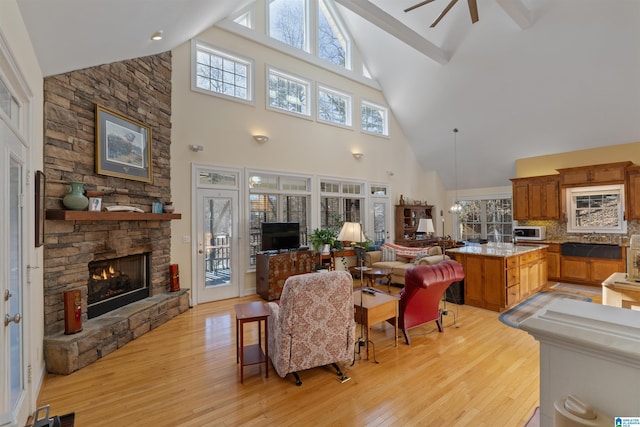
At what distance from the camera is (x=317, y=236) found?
6527 millimetres

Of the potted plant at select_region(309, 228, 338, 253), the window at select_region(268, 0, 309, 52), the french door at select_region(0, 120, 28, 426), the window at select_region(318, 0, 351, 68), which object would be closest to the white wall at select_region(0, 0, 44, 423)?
the french door at select_region(0, 120, 28, 426)

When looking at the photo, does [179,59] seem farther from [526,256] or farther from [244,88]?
[526,256]

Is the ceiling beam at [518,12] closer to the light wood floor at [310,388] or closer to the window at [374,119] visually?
the window at [374,119]

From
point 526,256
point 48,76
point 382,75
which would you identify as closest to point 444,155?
point 382,75

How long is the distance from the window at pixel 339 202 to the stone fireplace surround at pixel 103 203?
3441 mm

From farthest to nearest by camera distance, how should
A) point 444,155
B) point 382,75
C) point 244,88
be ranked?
point 444,155 < point 382,75 < point 244,88

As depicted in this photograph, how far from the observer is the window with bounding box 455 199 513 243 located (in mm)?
8805

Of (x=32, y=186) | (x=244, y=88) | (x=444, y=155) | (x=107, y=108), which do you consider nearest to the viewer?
(x=32, y=186)

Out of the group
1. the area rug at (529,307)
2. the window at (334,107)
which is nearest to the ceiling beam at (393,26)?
the window at (334,107)

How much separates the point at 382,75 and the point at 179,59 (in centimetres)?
510

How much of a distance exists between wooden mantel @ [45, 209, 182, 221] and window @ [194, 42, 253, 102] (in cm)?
254

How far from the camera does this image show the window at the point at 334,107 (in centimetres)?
728

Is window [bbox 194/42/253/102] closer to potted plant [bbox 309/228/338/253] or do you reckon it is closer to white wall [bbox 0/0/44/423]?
white wall [bbox 0/0/44/423]

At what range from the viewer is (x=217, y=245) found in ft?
18.6
